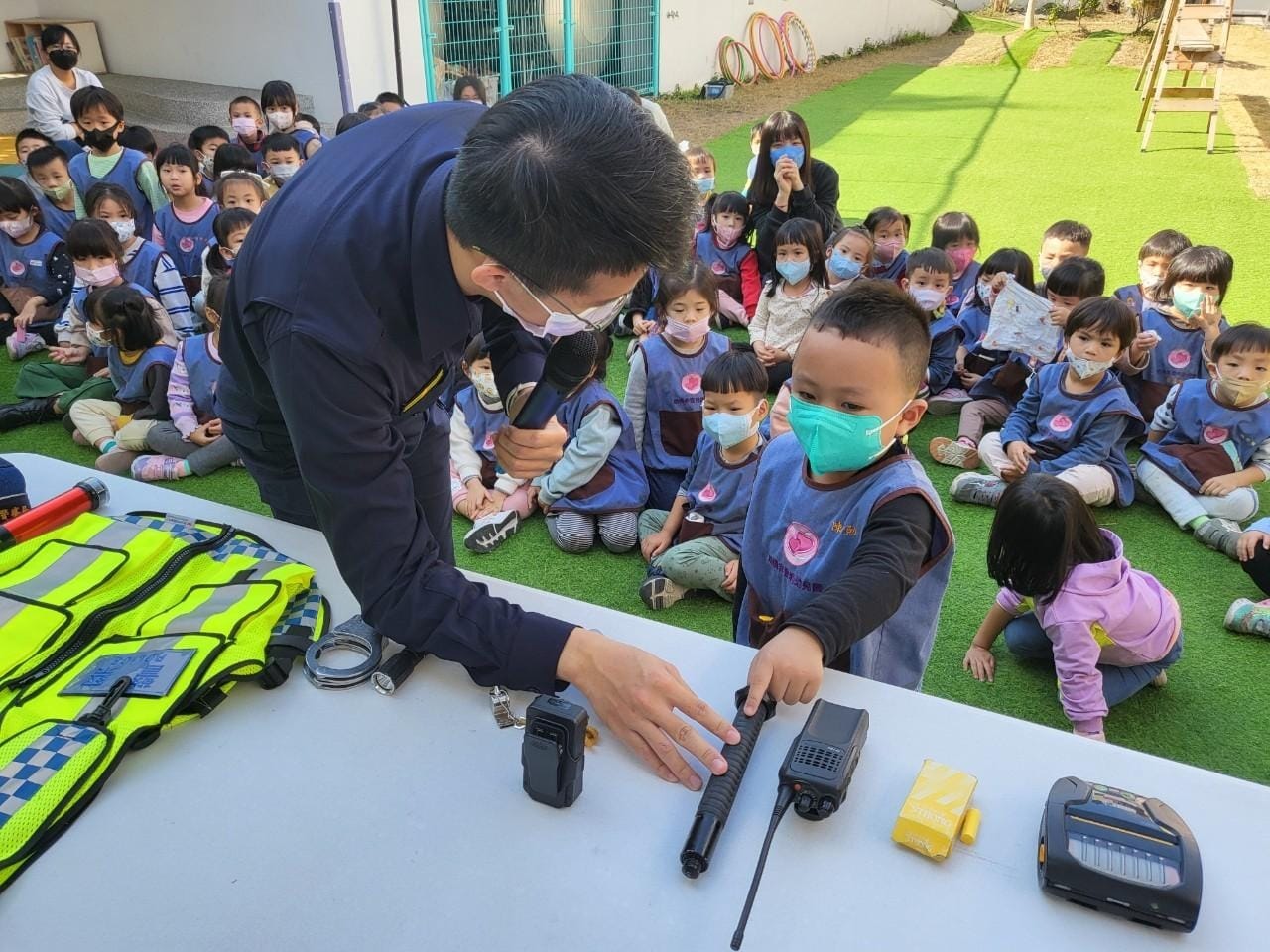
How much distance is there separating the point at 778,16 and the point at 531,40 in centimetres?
610

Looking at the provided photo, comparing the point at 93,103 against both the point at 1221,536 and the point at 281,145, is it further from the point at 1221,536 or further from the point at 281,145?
the point at 1221,536

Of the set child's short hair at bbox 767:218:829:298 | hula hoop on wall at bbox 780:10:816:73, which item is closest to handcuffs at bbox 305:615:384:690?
child's short hair at bbox 767:218:829:298

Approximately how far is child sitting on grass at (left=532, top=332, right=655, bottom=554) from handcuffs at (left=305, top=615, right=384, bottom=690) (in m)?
1.79

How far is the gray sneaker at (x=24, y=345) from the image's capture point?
4809 millimetres

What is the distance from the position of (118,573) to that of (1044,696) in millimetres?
2248

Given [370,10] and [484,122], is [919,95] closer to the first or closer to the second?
[370,10]

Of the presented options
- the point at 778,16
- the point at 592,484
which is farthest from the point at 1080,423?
the point at 778,16

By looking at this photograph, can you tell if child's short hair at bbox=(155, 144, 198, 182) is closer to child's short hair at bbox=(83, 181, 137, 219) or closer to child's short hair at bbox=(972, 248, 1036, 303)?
child's short hair at bbox=(83, 181, 137, 219)

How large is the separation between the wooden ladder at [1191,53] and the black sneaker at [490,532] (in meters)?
7.98

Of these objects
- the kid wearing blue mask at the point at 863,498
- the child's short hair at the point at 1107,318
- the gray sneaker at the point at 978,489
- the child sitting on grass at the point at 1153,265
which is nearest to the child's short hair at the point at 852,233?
the child sitting on grass at the point at 1153,265

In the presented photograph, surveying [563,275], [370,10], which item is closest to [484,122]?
[563,275]

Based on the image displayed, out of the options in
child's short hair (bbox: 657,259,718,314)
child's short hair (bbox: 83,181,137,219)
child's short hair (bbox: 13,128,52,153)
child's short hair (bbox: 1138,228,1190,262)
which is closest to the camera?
child's short hair (bbox: 657,259,718,314)

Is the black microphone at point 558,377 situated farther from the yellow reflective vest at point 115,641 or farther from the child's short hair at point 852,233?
the child's short hair at point 852,233

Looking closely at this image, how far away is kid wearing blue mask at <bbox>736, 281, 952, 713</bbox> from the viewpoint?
4.66 ft
